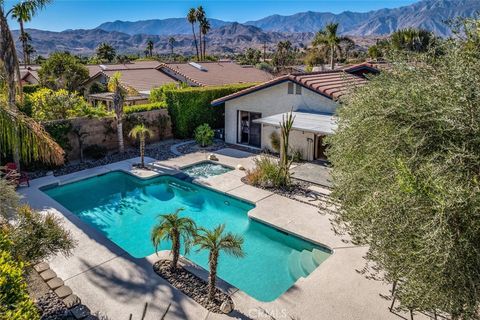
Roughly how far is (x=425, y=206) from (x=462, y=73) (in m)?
2.46

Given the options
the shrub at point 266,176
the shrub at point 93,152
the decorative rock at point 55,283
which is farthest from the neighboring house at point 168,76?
Answer: the decorative rock at point 55,283

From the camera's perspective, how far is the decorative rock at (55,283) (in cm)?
1066

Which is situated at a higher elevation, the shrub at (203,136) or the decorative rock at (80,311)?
the shrub at (203,136)

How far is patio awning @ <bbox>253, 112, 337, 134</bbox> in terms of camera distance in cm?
2011

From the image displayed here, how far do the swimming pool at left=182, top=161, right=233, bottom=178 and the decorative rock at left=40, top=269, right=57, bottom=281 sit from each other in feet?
37.0

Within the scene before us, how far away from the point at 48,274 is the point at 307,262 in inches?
361

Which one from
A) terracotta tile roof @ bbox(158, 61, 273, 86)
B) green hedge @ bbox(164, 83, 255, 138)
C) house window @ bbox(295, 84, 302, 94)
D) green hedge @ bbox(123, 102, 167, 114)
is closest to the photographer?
house window @ bbox(295, 84, 302, 94)

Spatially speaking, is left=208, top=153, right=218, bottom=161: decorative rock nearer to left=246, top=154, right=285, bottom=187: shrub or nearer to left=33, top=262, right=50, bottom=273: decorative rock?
left=246, top=154, right=285, bottom=187: shrub

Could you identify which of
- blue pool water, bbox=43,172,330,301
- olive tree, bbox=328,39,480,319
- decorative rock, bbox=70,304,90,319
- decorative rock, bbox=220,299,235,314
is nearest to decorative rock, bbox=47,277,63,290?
decorative rock, bbox=70,304,90,319

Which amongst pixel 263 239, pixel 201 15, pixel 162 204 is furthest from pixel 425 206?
pixel 201 15

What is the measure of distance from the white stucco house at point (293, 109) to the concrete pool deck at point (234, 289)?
8.52 m

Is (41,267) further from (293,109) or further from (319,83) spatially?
(319,83)

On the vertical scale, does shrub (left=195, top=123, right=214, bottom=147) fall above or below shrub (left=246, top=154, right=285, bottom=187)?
above

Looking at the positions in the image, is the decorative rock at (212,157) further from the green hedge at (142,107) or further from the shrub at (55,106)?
the shrub at (55,106)
